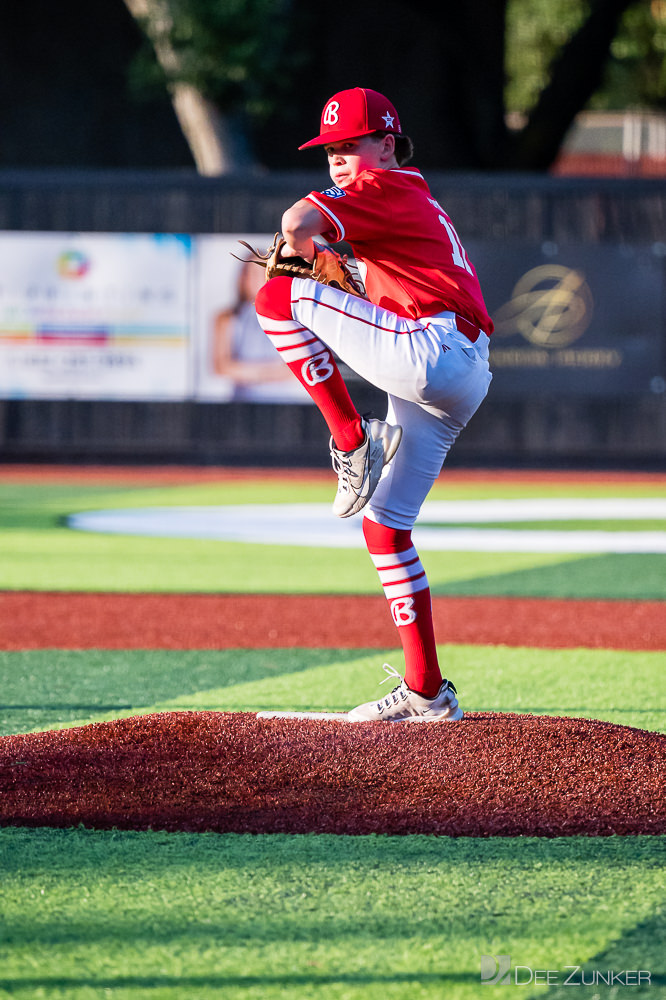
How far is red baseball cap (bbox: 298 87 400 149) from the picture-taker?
3.73 meters

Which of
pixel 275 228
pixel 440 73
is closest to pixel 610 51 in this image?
pixel 440 73

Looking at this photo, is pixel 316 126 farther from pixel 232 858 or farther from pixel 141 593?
pixel 232 858

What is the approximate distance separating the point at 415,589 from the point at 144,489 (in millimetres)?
11429

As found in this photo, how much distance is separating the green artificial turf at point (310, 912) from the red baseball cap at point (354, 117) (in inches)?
78.5

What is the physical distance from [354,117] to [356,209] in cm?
39

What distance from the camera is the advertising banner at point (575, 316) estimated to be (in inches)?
680

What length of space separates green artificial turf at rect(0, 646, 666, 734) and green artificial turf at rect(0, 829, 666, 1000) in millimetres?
1585

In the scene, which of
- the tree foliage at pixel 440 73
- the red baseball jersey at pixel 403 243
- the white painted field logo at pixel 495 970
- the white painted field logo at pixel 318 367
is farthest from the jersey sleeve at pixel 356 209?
the tree foliage at pixel 440 73

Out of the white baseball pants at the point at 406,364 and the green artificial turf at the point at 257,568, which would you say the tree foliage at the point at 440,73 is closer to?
the green artificial turf at the point at 257,568

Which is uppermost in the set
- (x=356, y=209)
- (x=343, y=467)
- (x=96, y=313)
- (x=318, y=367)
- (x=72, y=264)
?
(x=72, y=264)

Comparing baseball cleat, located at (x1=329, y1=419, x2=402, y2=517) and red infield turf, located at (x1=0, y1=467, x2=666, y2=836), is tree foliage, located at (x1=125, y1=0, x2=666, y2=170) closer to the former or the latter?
baseball cleat, located at (x1=329, y1=419, x2=402, y2=517)

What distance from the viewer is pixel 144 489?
15195 mm

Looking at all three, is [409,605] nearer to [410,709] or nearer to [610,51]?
[410,709]

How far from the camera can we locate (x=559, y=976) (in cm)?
231
